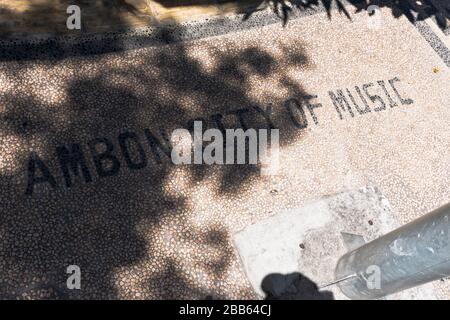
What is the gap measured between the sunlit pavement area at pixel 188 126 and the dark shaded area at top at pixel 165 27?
33 millimetres

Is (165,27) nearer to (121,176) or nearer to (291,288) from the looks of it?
(121,176)

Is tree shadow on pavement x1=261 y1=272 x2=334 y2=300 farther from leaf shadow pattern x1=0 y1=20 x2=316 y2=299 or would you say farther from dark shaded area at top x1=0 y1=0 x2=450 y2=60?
dark shaded area at top x1=0 y1=0 x2=450 y2=60

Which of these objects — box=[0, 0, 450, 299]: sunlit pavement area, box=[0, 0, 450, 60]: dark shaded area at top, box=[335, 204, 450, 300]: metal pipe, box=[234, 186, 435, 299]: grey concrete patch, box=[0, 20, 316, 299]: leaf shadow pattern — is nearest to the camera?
box=[335, 204, 450, 300]: metal pipe

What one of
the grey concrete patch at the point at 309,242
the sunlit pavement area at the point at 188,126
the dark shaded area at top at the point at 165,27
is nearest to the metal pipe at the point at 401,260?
the grey concrete patch at the point at 309,242

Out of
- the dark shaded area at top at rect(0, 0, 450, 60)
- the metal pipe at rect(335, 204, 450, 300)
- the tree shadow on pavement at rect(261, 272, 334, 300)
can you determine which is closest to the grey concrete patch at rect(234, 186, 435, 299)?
the tree shadow on pavement at rect(261, 272, 334, 300)

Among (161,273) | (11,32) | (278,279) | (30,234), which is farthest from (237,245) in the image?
(11,32)

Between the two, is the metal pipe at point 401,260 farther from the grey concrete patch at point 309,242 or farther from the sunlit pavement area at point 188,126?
the sunlit pavement area at point 188,126

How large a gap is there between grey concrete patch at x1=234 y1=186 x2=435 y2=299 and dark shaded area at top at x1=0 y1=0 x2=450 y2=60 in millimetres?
3467

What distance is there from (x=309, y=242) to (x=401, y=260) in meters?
1.66

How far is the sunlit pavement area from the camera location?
5.51 meters

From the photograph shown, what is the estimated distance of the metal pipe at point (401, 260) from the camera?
3846 millimetres

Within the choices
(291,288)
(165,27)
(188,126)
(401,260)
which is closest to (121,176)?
(188,126)

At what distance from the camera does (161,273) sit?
548 cm

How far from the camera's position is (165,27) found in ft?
24.3
